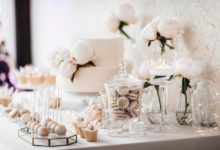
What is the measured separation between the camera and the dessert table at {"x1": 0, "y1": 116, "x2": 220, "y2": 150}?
6.93 ft

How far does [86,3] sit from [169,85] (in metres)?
1.31

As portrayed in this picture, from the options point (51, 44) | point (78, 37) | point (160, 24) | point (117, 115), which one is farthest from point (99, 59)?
point (51, 44)

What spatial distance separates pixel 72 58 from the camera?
8.76 feet

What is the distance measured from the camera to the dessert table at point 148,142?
2111 millimetres

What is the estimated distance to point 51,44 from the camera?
14.2 ft

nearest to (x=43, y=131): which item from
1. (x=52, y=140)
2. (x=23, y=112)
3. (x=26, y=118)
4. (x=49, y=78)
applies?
(x=52, y=140)

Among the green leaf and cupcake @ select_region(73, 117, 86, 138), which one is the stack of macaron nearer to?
cupcake @ select_region(73, 117, 86, 138)

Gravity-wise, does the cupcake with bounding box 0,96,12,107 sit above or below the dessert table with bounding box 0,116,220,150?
above

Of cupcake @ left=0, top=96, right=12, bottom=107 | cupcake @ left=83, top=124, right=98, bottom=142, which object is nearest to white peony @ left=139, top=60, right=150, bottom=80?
cupcake @ left=83, top=124, right=98, bottom=142

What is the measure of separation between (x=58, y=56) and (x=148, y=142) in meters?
0.71

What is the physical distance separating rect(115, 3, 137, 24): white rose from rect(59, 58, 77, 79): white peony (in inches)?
16.7

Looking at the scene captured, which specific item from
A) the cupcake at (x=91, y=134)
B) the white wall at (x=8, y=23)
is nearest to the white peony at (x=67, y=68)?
the cupcake at (x=91, y=134)

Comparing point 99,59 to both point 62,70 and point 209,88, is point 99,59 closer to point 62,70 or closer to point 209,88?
point 62,70

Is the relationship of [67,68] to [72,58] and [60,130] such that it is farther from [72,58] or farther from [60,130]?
[60,130]
